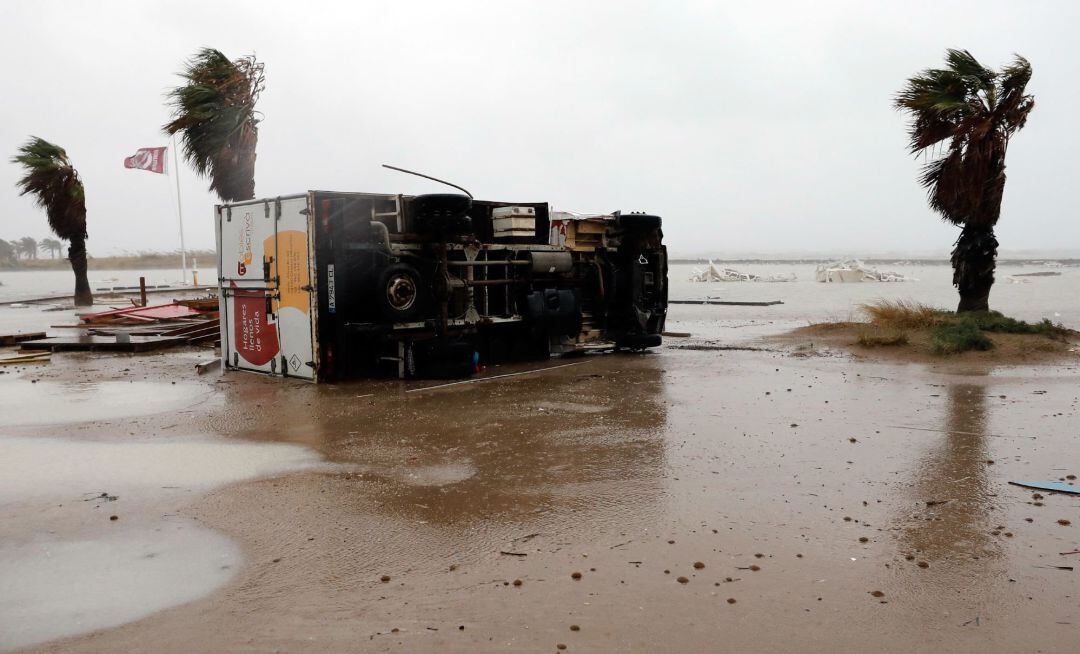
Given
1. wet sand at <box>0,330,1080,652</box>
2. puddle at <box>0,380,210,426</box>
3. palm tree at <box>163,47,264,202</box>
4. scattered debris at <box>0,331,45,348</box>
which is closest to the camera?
wet sand at <box>0,330,1080,652</box>

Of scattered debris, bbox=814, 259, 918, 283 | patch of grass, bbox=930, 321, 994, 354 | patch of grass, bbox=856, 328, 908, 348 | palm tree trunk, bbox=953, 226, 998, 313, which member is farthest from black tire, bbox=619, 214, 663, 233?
scattered debris, bbox=814, 259, 918, 283

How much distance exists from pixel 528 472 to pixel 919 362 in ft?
29.1

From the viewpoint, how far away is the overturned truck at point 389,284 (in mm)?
10812

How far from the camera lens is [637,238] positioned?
14.6 metres

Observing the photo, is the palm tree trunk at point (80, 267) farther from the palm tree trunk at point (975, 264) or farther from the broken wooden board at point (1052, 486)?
the broken wooden board at point (1052, 486)

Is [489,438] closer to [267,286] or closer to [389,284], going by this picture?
A: [389,284]

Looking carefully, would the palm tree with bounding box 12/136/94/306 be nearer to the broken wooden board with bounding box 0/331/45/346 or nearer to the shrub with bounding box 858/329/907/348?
the broken wooden board with bounding box 0/331/45/346

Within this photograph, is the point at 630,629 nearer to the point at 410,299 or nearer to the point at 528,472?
the point at 528,472

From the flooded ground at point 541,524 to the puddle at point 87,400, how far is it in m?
0.09

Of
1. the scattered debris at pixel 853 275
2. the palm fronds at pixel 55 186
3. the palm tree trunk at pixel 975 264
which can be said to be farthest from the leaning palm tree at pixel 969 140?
the scattered debris at pixel 853 275

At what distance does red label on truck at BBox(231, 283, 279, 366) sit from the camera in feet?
38.0

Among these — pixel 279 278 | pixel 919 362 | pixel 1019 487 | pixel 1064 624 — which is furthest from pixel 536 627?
pixel 919 362

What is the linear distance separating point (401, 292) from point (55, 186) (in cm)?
2264

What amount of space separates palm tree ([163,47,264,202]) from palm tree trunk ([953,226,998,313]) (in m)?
17.7
